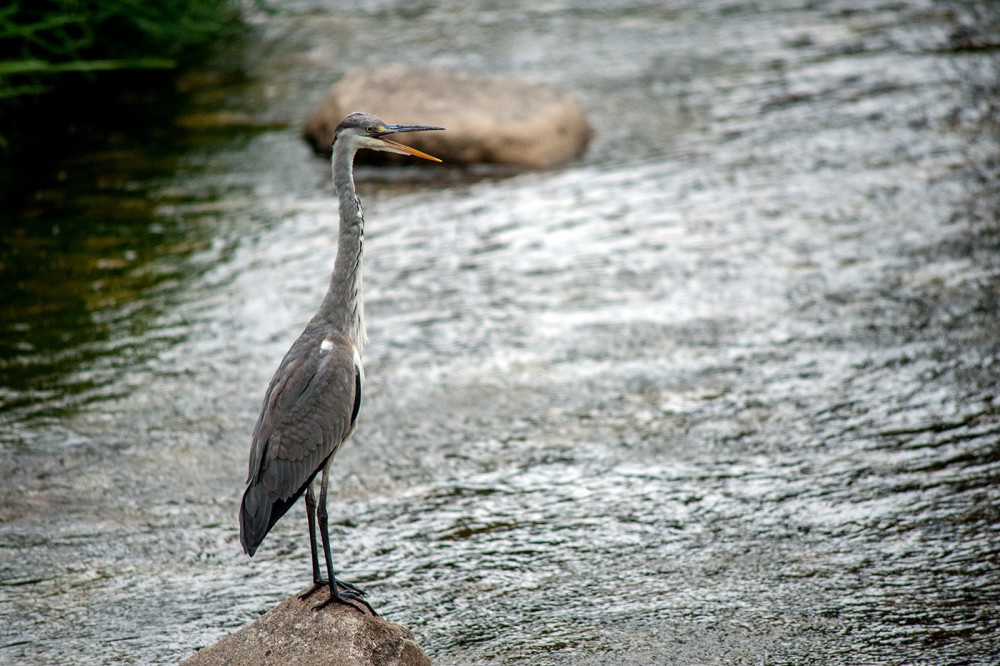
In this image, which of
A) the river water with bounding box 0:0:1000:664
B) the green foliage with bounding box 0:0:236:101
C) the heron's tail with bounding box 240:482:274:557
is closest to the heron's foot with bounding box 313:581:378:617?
the heron's tail with bounding box 240:482:274:557

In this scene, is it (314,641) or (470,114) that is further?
(470,114)

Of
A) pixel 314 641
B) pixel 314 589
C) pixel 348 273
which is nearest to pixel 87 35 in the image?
pixel 348 273

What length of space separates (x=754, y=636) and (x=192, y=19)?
34.4 ft

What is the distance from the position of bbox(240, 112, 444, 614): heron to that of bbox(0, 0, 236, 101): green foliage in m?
6.35

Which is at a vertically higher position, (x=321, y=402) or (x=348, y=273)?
(x=348, y=273)

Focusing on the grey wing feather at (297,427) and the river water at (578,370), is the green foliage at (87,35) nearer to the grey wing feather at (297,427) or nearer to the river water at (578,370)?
the river water at (578,370)

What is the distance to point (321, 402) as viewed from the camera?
504cm

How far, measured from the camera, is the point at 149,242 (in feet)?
33.2

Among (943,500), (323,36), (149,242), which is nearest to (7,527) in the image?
(149,242)

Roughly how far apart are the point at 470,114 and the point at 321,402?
6.73 m

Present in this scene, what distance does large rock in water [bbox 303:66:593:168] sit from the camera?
36.9ft

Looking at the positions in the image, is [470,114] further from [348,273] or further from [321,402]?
[321,402]

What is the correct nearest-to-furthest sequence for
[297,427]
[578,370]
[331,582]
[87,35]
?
[331,582], [297,427], [578,370], [87,35]

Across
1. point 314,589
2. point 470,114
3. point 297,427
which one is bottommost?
point 470,114
